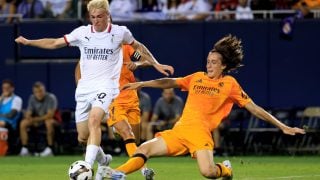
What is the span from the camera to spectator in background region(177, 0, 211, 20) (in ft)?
80.6

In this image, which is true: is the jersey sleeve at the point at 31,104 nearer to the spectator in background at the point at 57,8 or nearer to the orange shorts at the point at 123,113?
the spectator in background at the point at 57,8

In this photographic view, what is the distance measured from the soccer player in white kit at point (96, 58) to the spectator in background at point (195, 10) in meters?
10.4

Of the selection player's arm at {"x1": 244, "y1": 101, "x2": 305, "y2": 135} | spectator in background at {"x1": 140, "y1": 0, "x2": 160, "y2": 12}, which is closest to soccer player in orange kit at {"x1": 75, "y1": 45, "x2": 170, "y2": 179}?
player's arm at {"x1": 244, "y1": 101, "x2": 305, "y2": 135}

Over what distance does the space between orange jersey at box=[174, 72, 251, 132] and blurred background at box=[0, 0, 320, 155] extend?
36.5ft

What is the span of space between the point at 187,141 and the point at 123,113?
2847 mm

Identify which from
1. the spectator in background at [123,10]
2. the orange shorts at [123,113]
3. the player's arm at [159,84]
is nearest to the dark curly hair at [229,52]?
the player's arm at [159,84]

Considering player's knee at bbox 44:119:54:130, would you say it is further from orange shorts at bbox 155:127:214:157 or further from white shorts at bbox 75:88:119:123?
orange shorts at bbox 155:127:214:157

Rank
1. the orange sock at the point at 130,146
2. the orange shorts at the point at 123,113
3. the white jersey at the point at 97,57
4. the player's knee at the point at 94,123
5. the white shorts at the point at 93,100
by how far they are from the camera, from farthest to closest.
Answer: the orange shorts at the point at 123,113
the orange sock at the point at 130,146
the white jersey at the point at 97,57
the white shorts at the point at 93,100
the player's knee at the point at 94,123

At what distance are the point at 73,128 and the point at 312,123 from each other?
5.51 meters

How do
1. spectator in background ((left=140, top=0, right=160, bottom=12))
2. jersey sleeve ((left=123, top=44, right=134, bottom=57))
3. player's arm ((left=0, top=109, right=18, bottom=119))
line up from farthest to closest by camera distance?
1. spectator in background ((left=140, top=0, right=160, bottom=12))
2. player's arm ((left=0, top=109, right=18, bottom=119))
3. jersey sleeve ((left=123, top=44, right=134, bottom=57))

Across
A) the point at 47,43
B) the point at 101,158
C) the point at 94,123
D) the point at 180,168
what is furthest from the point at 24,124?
the point at 94,123

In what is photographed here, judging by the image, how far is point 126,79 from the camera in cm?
1548

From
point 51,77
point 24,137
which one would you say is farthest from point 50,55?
point 24,137

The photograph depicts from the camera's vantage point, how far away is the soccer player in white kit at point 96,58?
13.8 metres
